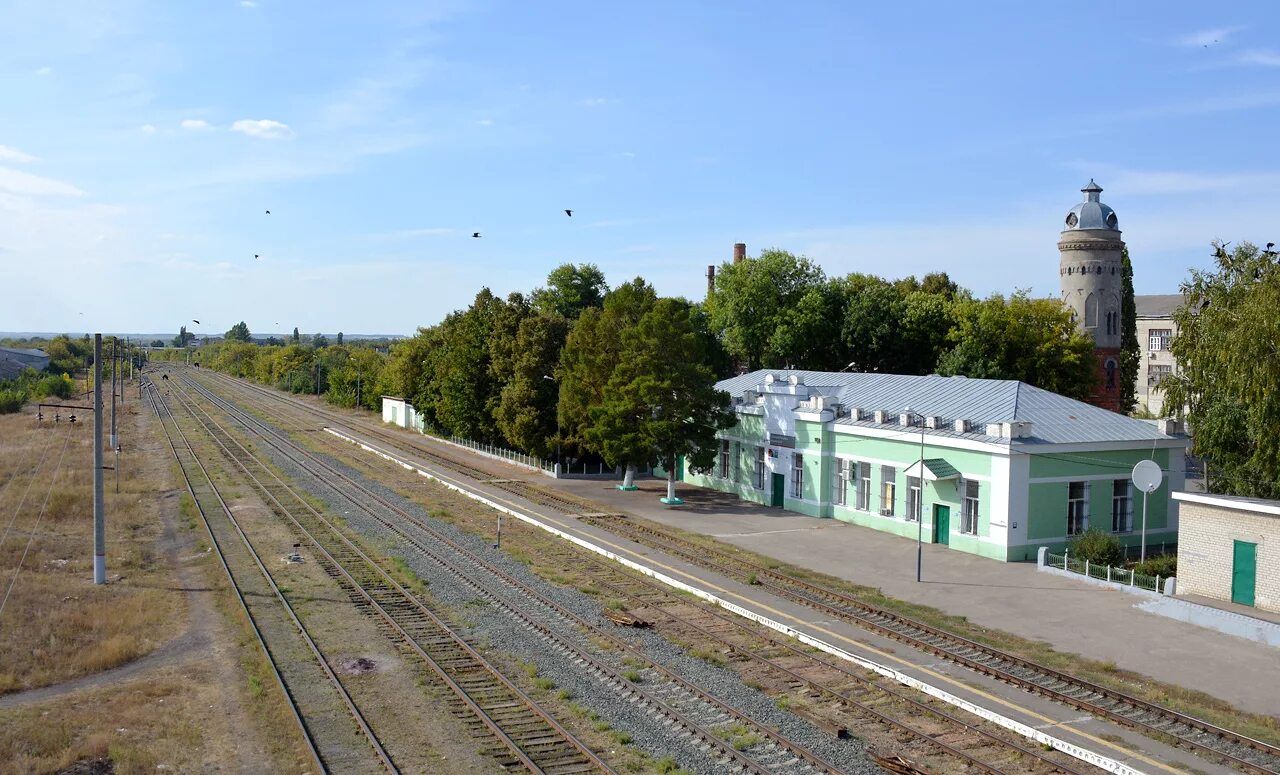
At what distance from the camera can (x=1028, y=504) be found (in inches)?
1273

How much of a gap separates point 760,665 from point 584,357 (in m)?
28.4

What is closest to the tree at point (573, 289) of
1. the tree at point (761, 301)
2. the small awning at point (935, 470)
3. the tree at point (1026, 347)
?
the tree at point (761, 301)

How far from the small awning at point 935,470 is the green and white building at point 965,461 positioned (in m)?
0.05

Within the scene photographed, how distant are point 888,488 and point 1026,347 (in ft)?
87.4

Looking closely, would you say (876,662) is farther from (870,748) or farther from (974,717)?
(870,748)

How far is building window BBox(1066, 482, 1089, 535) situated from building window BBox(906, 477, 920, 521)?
524 cm

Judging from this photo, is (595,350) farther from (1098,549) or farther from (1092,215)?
(1092,215)

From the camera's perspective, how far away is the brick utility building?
2441 cm

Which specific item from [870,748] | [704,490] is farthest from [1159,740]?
[704,490]

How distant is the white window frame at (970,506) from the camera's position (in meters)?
33.5

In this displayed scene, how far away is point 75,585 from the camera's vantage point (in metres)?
25.8

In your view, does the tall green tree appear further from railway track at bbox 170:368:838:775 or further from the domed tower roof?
the domed tower roof

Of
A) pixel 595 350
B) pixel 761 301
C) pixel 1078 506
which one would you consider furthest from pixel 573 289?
pixel 1078 506

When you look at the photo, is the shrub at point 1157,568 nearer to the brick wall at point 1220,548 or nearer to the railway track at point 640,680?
the brick wall at point 1220,548
